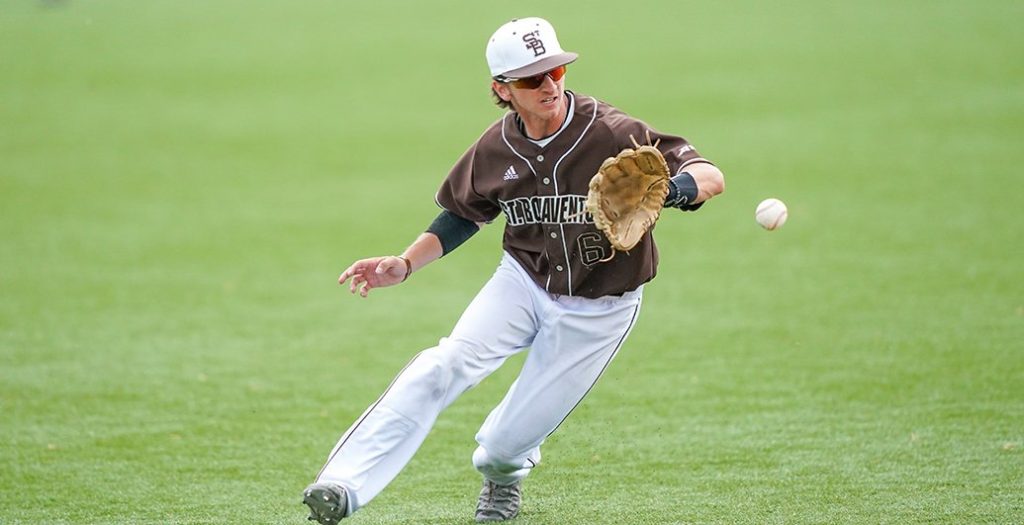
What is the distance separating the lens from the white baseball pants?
4.48 meters

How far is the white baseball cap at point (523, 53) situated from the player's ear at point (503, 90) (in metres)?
0.08

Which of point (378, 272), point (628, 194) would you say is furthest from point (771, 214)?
point (378, 272)

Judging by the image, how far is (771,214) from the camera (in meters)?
5.11

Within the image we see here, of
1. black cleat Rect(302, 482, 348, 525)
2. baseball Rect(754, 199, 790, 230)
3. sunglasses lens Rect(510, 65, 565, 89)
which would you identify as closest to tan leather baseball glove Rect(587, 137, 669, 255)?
sunglasses lens Rect(510, 65, 565, 89)

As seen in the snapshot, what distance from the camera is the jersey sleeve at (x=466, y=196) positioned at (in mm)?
4953

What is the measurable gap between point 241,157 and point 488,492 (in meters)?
11.2

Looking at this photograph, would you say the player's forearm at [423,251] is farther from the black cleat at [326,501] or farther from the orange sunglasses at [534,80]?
the black cleat at [326,501]

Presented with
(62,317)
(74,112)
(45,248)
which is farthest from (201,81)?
(62,317)

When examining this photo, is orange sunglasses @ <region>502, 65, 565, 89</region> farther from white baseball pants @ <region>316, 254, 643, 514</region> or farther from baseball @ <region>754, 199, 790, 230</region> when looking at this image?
baseball @ <region>754, 199, 790, 230</region>

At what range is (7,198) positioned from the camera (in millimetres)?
13648

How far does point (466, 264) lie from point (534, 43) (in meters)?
6.58

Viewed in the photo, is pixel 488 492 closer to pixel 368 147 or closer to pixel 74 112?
pixel 368 147

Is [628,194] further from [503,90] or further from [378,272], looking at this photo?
[378,272]

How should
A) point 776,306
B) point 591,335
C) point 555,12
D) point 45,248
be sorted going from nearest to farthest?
point 591,335, point 776,306, point 45,248, point 555,12
